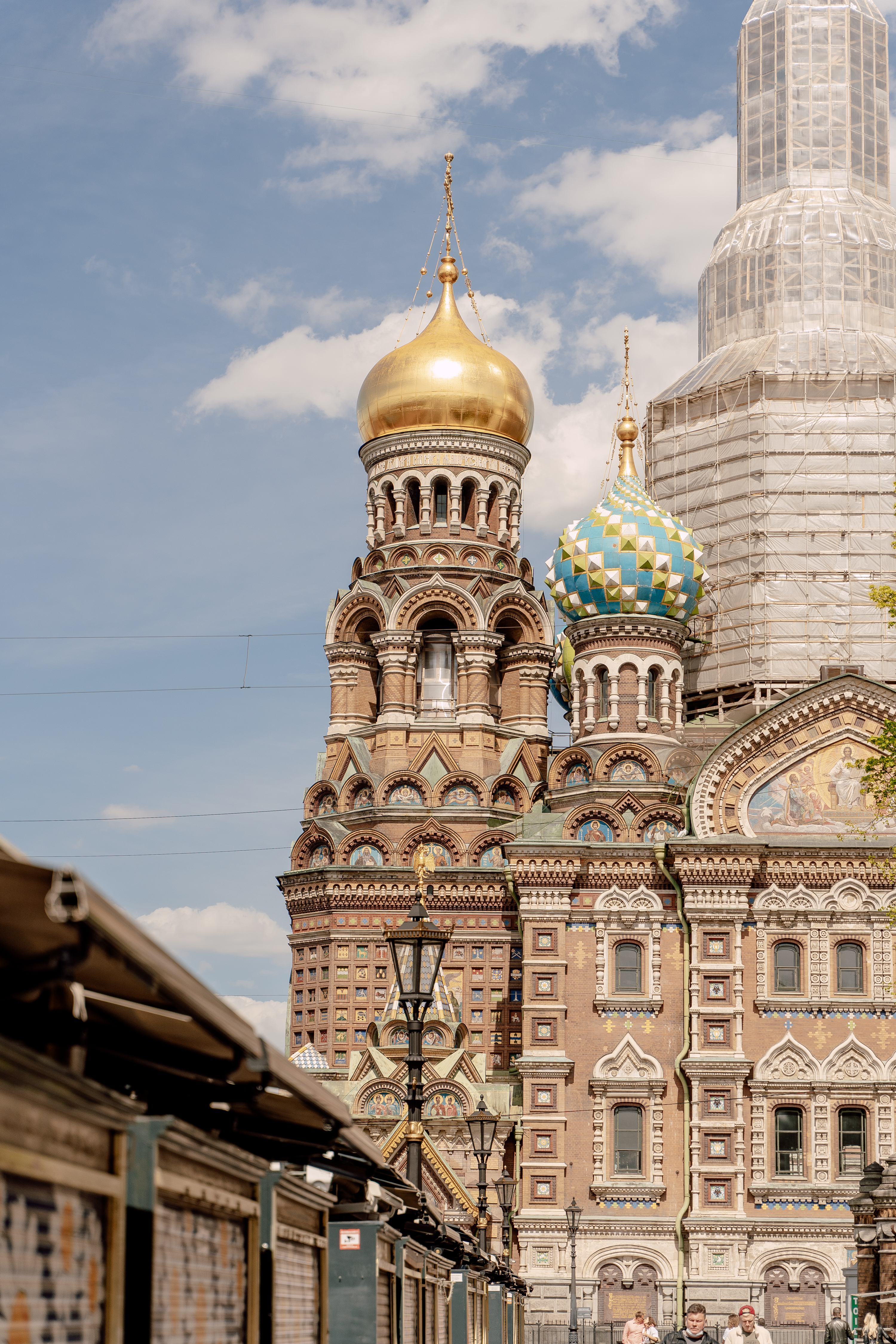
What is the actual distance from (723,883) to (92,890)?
34.6 m

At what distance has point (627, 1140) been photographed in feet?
122

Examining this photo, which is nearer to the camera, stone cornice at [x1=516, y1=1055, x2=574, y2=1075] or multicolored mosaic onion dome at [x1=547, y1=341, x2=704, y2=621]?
stone cornice at [x1=516, y1=1055, x2=574, y2=1075]

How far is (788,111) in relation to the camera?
48125mm

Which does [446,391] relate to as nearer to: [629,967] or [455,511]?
[455,511]

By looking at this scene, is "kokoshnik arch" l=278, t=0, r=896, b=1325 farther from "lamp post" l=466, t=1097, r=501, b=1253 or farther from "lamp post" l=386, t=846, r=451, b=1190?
"lamp post" l=386, t=846, r=451, b=1190

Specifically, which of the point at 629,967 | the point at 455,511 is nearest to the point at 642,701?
the point at 629,967

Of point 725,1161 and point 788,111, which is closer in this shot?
point 725,1161

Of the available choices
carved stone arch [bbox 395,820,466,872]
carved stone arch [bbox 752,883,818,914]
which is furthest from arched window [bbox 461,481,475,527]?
carved stone arch [bbox 752,883,818,914]

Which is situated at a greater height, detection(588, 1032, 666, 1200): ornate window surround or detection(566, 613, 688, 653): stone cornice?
detection(566, 613, 688, 653): stone cornice

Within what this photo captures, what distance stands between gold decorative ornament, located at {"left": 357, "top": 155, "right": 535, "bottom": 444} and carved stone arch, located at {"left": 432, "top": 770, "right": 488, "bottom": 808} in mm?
8999

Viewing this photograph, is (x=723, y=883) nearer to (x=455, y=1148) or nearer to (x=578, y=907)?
(x=578, y=907)

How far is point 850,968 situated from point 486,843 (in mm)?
8743

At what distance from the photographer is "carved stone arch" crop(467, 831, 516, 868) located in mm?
41906

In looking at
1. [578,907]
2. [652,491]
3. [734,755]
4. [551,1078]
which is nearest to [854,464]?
[652,491]
